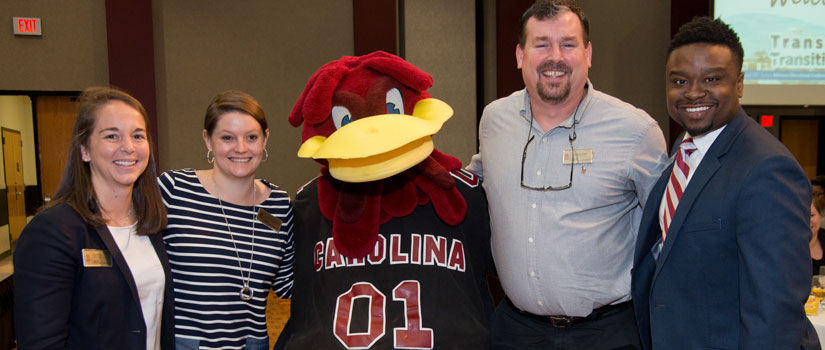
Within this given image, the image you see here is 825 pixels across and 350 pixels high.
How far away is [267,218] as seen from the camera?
7.11 feet

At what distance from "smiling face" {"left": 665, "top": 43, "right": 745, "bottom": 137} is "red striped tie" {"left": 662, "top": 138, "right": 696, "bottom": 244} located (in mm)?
72

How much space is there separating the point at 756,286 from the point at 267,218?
1.58 meters

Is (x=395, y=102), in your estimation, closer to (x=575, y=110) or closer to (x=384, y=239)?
(x=384, y=239)

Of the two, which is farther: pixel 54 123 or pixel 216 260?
pixel 54 123

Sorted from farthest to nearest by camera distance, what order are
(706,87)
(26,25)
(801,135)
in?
(801,135) → (26,25) → (706,87)

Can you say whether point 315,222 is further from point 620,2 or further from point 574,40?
point 620,2

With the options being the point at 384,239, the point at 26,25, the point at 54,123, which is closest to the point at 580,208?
the point at 384,239

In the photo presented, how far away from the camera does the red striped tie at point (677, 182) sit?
5.61 feet

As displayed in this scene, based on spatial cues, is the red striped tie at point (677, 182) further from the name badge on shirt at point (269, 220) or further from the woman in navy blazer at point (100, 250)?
the woman in navy blazer at point (100, 250)

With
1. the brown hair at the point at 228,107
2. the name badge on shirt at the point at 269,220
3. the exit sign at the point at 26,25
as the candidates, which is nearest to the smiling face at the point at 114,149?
the brown hair at the point at 228,107

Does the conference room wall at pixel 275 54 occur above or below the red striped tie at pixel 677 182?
above

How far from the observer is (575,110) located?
6.79 ft

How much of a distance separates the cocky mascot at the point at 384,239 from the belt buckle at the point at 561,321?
0.25m

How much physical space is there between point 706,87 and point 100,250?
74.5 inches
